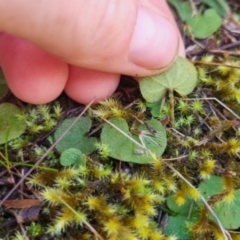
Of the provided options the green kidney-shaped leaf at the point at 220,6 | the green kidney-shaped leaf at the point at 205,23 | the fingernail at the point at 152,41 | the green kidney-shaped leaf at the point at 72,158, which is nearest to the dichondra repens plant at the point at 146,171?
the green kidney-shaped leaf at the point at 72,158

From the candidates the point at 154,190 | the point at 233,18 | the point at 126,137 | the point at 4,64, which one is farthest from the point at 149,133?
the point at 233,18

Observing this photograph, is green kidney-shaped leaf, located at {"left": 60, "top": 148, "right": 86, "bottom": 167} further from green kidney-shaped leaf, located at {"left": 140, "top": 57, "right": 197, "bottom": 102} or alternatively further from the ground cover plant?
green kidney-shaped leaf, located at {"left": 140, "top": 57, "right": 197, "bottom": 102}

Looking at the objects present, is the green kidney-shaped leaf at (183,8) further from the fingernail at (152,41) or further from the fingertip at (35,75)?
the fingertip at (35,75)

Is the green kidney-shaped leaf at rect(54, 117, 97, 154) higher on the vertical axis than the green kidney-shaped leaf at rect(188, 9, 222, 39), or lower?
lower

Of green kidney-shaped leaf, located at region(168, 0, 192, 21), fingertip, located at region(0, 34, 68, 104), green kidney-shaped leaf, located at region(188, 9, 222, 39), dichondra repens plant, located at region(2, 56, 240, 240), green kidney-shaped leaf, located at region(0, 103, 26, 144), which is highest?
fingertip, located at region(0, 34, 68, 104)

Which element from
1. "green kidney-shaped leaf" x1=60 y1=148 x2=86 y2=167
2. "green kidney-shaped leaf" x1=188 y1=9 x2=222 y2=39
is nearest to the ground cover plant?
"green kidney-shaped leaf" x1=60 y1=148 x2=86 y2=167

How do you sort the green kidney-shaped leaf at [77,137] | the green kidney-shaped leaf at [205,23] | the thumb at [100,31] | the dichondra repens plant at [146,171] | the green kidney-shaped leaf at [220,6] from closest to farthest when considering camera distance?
the thumb at [100,31], the dichondra repens plant at [146,171], the green kidney-shaped leaf at [77,137], the green kidney-shaped leaf at [205,23], the green kidney-shaped leaf at [220,6]
